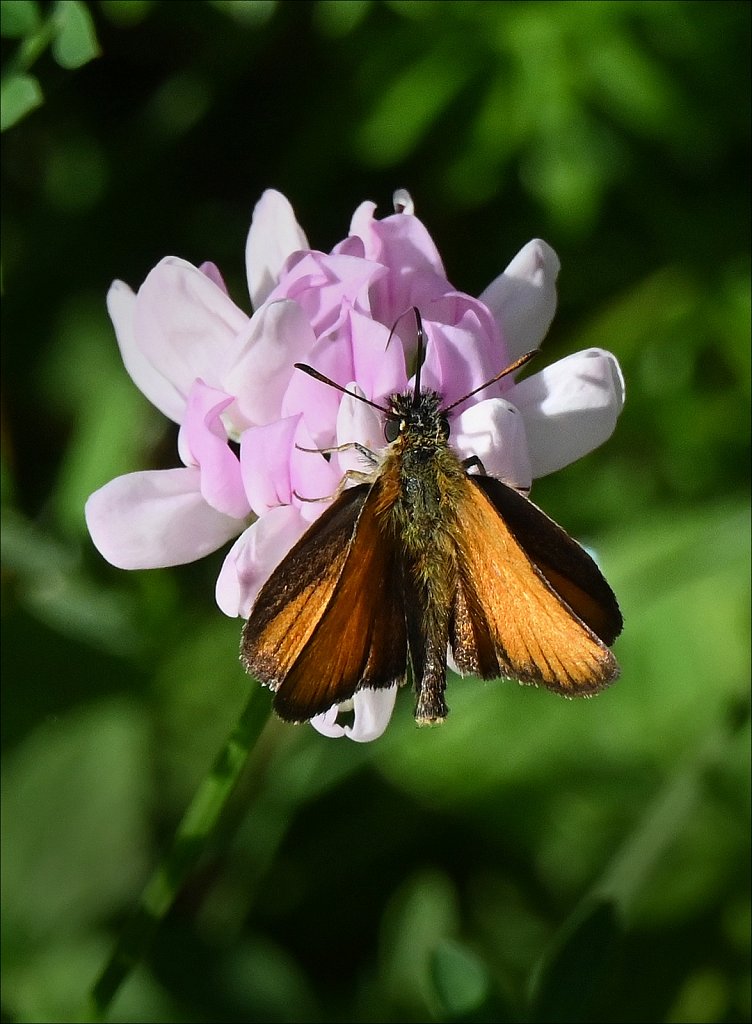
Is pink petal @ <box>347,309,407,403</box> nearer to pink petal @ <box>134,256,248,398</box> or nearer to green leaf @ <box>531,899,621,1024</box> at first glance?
pink petal @ <box>134,256,248,398</box>

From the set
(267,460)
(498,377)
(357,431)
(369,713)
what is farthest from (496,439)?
(369,713)

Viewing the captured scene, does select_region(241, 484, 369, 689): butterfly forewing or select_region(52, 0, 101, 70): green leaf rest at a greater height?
select_region(52, 0, 101, 70): green leaf

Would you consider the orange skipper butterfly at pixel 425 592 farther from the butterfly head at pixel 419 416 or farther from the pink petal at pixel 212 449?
the pink petal at pixel 212 449

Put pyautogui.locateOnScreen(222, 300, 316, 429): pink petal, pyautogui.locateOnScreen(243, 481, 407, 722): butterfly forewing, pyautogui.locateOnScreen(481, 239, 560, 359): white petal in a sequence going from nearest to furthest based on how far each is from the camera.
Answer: pyautogui.locateOnScreen(243, 481, 407, 722): butterfly forewing
pyautogui.locateOnScreen(222, 300, 316, 429): pink petal
pyautogui.locateOnScreen(481, 239, 560, 359): white petal

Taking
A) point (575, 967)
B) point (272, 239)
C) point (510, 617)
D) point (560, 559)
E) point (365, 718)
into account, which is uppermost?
point (272, 239)

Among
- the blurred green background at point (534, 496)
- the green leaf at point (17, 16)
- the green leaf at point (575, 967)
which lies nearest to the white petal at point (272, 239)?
the green leaf at point (17, 16)

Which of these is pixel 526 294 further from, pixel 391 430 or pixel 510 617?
pixel 510 617

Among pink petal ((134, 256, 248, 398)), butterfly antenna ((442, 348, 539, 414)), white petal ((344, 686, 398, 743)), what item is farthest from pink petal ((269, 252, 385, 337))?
white petal ((344, 686, 398, 743))
